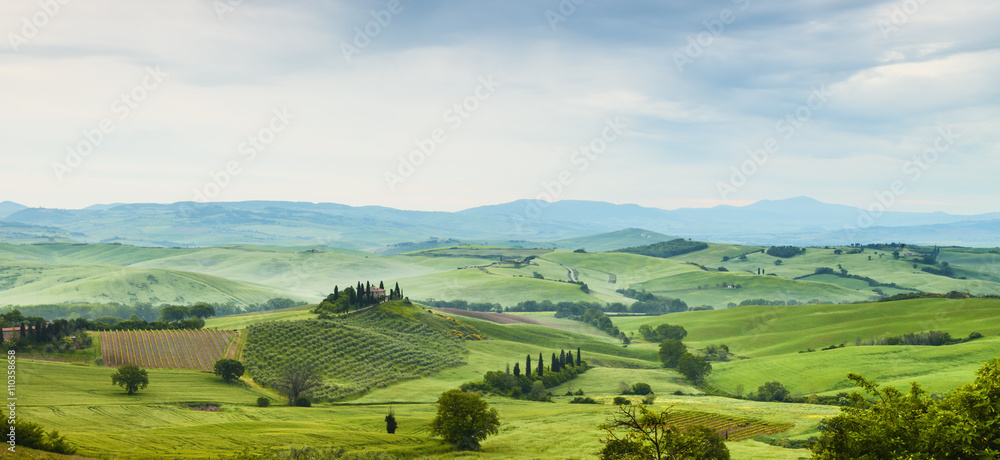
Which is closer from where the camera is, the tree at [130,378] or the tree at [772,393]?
the tree at [130,378]

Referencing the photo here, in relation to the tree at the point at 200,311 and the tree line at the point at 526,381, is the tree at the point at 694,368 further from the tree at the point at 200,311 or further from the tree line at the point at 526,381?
the tree at the point at 200,311

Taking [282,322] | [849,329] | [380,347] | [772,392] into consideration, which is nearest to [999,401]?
[772,392]

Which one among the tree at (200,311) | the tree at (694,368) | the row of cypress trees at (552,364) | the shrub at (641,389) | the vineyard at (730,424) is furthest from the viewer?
the tree at (200,311)

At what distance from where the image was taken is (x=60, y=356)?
262 ft

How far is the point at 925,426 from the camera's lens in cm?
2111

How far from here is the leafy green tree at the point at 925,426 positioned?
19.9 m

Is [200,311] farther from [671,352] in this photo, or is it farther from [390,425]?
[671,352]

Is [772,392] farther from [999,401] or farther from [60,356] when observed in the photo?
[60,356]

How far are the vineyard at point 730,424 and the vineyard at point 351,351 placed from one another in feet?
136

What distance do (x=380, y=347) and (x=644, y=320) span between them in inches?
4082

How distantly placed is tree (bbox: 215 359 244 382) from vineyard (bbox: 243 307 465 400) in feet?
11.5

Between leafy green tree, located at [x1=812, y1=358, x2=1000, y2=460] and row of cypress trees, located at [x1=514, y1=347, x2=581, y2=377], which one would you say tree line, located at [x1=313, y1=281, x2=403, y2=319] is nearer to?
row of cypress trees, located at [x1=514, y1=347, x2=581, y2=377]

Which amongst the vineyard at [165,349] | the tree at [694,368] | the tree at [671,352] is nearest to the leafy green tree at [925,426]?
the tree at [694,368]

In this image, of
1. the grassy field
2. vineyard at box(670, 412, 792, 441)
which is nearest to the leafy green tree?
the grassy field
